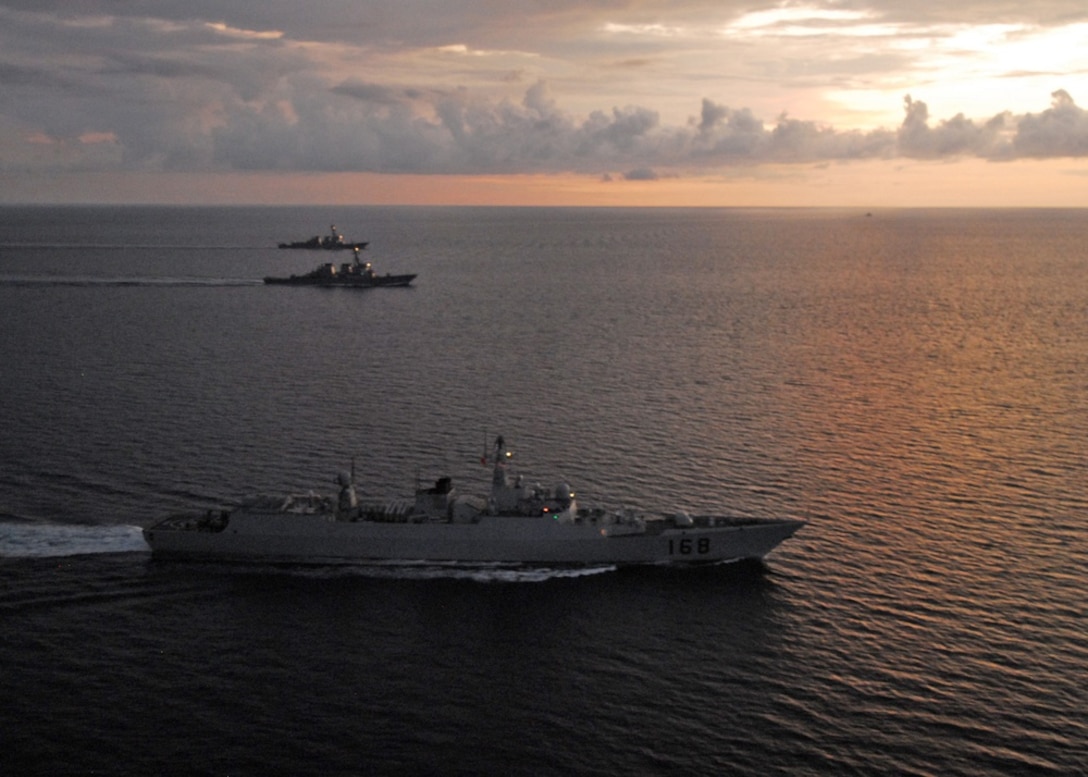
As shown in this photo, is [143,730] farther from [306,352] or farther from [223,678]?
[306,352]

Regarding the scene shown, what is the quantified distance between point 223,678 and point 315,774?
9343 millimetres

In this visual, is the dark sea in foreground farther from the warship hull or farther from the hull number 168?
the hull number 168

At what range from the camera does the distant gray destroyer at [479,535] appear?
60.1m

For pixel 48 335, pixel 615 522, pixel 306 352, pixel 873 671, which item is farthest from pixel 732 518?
pixel 48 335

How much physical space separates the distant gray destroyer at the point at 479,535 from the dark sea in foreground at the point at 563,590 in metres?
1.52

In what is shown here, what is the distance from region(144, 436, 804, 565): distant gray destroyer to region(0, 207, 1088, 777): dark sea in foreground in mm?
1515

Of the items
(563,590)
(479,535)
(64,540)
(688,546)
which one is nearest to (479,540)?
(479,535)

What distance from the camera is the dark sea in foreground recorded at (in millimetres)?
41188

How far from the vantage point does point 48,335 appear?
132m

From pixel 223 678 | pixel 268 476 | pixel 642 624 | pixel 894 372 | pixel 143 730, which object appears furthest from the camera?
pixel 894 372

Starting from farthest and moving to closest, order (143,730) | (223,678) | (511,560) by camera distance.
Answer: (511,560) < (223,678) < (143,730)

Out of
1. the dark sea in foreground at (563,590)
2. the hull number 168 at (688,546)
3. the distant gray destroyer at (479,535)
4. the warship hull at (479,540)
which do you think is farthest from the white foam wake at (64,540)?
the hull number 168 at (688,546)

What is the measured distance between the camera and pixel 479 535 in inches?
2370

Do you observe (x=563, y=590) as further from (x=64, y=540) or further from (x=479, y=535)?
(x=64, y=540)
